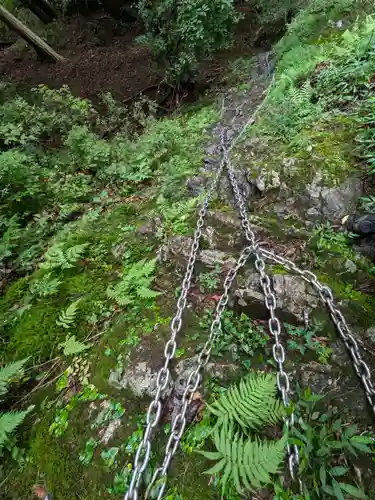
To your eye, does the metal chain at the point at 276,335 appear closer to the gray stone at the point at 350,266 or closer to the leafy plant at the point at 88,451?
the gray stone at the point at 350,266

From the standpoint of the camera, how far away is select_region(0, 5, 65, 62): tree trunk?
37.1 ft

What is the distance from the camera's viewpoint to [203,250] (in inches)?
134

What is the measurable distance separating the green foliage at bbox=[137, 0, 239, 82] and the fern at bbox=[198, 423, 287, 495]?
8.63 metres

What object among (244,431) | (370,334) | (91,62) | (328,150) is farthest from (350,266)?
(91,62)

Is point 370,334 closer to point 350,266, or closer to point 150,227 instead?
point 350,266

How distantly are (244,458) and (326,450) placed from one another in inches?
20.2

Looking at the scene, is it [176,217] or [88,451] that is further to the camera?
[176,217]

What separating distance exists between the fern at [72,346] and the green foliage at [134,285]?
0.49 meters

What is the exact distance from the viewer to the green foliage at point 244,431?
169cm

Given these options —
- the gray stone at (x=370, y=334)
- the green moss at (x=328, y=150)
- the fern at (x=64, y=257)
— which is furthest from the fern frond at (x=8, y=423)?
the green moss at (x=328, y=150)

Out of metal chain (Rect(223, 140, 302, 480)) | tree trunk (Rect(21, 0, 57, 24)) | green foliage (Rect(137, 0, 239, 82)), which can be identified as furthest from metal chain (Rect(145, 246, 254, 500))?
tree trunk (Rect(21, 0, 57, 24))

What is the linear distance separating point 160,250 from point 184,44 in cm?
711

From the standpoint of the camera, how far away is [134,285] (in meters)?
3.20

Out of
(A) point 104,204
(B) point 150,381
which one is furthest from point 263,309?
(A) point 104,204
